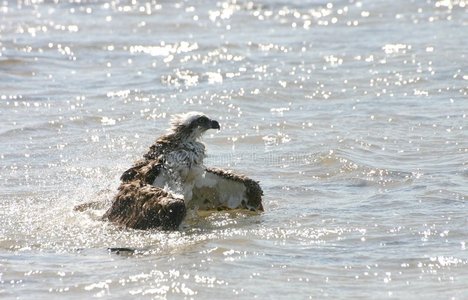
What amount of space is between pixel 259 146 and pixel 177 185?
3326 mm

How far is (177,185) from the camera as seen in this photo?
384 inches

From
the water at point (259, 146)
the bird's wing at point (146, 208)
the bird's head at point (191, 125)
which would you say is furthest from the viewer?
the bird's head at point (191, 125)

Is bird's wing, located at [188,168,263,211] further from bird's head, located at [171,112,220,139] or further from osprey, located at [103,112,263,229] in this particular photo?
bird's head, located at [171,112,220,139]

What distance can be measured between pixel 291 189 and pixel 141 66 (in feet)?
27.2

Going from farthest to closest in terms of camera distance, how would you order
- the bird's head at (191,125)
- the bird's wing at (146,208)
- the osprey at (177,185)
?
1. the bird's head at (191,125)
2. the osprey at (177,185)
3. the bird's wing at (146,208)

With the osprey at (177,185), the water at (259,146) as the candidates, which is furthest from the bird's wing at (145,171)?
the water at (259,146)

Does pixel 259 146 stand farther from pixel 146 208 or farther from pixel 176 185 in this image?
pixel 146 208

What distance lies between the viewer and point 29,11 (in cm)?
2714

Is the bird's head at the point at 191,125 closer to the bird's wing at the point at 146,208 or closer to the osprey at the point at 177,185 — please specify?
the osprey at the point at 177,185

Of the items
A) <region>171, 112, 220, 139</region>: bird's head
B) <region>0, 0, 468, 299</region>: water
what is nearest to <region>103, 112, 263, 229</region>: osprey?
<region>171, 112, 220, 139</region>: bird's head

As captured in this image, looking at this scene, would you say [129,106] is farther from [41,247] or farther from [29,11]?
[29,11]

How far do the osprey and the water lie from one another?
0.50 feet

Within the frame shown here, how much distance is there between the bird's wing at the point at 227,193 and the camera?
998 centimetres

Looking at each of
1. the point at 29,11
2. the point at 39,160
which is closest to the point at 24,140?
the point at 39,160
